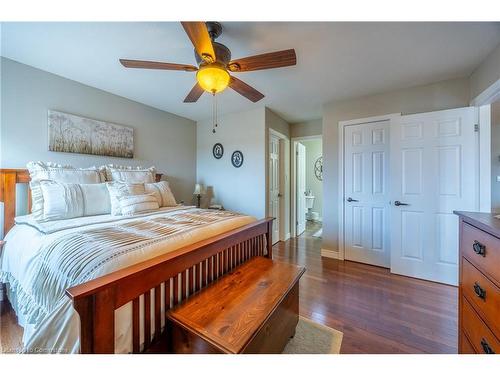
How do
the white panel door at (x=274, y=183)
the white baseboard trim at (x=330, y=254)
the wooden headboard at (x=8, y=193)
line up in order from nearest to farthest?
the wooden headboard at (x=8, y=193)
the white baseboard trim at (x=330, y=254)
the white panel door at (x=274, y=183)

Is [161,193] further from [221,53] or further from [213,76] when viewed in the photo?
[221,53]

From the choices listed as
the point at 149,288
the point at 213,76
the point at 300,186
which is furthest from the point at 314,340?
the point at 300,186

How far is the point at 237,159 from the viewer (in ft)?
12.1

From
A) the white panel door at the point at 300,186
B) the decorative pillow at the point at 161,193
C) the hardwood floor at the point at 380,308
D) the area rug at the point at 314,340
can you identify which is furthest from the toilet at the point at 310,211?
the area rug at the point at 314,340

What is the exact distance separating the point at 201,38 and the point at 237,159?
2428 millimetres

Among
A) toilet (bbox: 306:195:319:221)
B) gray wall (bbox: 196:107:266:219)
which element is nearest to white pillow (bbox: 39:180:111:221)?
gray wall (bbox: 196:107:266:219)

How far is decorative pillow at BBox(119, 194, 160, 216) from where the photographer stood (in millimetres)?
2035

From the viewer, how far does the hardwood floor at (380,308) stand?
58.8 inches

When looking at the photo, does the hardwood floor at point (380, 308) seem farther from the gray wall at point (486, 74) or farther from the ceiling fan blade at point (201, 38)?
the ceiling fan blade at point (201, 38)

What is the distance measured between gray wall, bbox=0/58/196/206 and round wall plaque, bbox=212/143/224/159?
618 mm

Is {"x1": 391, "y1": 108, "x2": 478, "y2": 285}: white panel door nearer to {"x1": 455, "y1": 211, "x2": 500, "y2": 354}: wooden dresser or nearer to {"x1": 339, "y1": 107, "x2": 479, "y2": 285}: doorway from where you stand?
{"x1": 339, "y1": 107, "x2": 479, "y2": 285}: doorway

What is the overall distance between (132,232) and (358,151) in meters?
3.01

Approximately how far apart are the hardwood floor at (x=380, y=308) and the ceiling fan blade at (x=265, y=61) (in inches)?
84.3

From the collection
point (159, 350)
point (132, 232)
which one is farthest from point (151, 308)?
point (132, 232)
